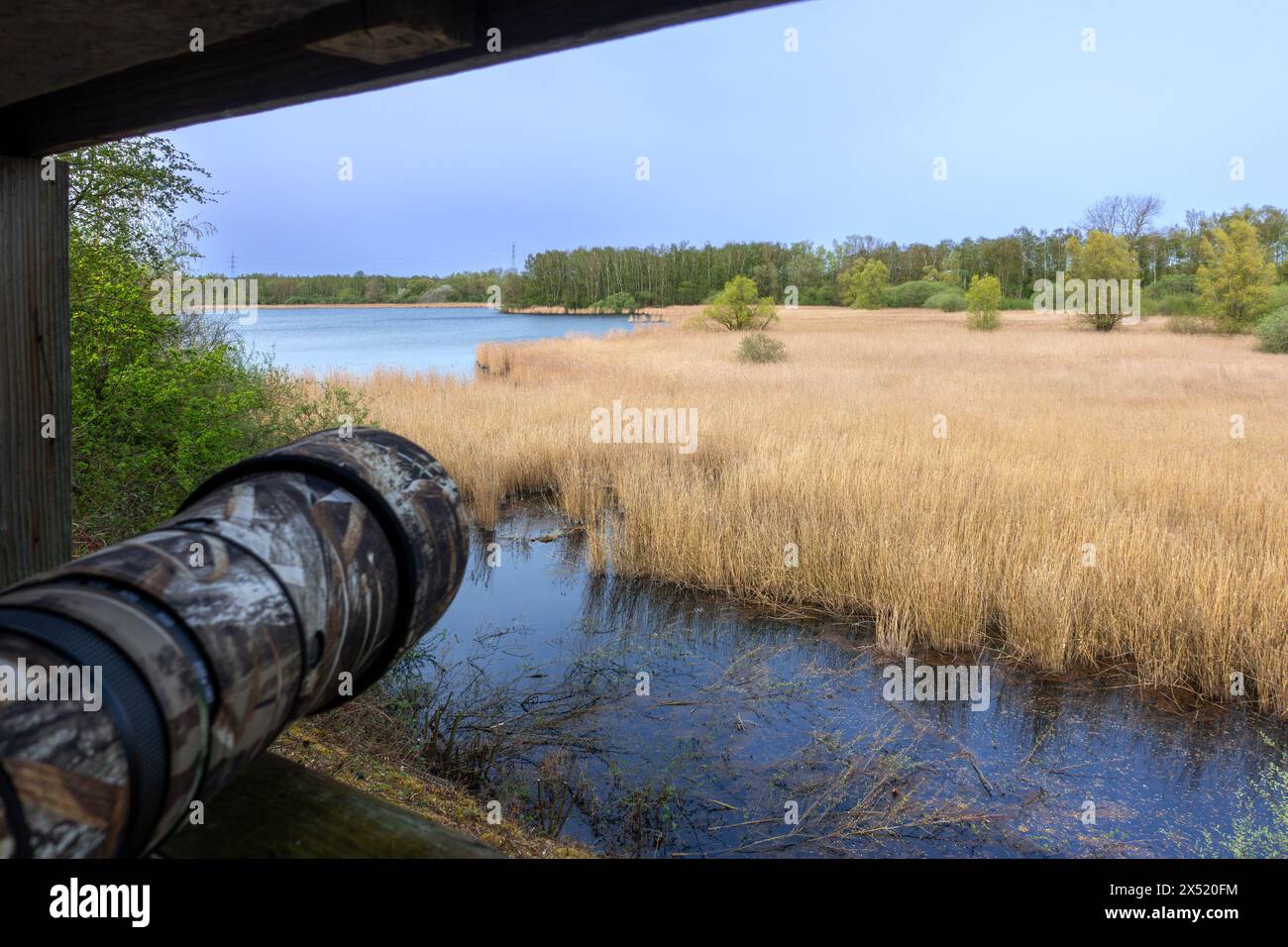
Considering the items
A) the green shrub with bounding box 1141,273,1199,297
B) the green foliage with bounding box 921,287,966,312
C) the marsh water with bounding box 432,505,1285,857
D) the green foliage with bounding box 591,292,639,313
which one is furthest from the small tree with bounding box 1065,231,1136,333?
the green foliage with bounding box 591,292,639,313

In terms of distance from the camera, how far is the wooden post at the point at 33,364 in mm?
1854

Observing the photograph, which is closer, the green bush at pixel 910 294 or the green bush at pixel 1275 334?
the green bush at pixel 1275 334

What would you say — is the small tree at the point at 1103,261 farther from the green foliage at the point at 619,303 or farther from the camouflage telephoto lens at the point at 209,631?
the green foliage at the point at 619,303

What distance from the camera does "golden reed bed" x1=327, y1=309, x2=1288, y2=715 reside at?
5984mm

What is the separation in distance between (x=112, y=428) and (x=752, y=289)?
106 feet

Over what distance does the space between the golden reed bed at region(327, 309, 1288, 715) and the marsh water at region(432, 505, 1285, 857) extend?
0.38 meters

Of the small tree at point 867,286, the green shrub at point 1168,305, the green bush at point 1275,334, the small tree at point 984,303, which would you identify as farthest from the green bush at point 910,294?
the green bush at point 1275,334

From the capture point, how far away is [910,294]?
75375 mm

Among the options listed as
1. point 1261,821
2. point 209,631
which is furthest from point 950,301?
point 209,631

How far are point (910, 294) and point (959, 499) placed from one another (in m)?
72.3

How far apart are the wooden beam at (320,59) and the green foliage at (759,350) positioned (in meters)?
22.3

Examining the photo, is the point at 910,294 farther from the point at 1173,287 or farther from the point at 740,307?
the point at 740,307

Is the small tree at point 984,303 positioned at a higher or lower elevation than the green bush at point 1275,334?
higher

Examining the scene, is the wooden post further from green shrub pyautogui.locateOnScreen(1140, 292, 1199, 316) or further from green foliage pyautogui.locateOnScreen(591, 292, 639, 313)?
green foliage pyautogui.locateOnScreen(591, 292, 639, 313)
